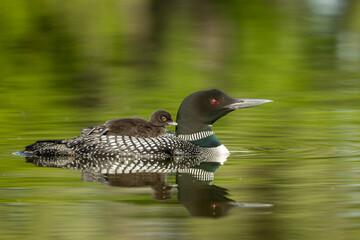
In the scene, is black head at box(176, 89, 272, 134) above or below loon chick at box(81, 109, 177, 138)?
above

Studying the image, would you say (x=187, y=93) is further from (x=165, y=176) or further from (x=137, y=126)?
(x=165, y=176)

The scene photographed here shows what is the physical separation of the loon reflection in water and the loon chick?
0.27m

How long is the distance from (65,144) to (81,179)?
986 mm

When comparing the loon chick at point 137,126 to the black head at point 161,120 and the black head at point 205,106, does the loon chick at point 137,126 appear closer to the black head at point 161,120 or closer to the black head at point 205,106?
the black head at point 161,120

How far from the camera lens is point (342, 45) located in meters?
16.9

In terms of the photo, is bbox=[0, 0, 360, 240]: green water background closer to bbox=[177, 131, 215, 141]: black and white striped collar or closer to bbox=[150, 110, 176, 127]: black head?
bbox=[177, 131, 215, 141]: black and white striped collar

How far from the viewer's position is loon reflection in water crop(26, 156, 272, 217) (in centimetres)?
482

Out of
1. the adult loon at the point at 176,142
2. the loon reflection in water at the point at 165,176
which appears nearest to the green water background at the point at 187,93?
the loon reflection in water at the point at 165,176

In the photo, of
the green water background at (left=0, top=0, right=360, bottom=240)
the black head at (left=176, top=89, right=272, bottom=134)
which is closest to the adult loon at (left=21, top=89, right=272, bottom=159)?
the black head at (left=176, top=89, right=272, bottom=134)

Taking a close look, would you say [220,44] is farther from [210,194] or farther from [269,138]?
[210,194]

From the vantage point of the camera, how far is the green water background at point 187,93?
4441 mm

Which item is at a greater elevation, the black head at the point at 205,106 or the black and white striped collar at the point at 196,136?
the black head at the point at 205,106

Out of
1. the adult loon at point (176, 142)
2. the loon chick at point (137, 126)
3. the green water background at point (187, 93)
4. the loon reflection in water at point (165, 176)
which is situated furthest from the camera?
the loon chick at point (137, 126)

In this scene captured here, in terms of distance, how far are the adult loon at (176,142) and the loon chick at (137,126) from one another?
7 cm
